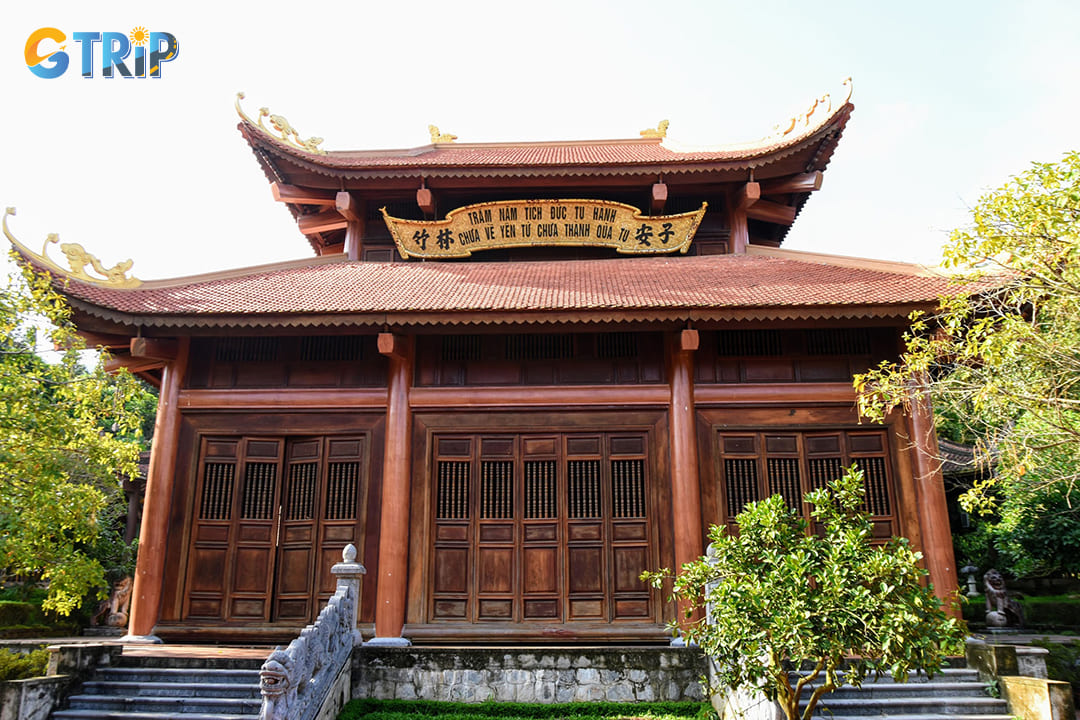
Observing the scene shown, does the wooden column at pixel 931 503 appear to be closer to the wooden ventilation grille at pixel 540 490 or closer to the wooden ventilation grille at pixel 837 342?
the wooden ventilation grille at pixel 837 342

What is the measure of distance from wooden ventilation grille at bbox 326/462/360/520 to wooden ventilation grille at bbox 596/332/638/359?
3355 millimetres

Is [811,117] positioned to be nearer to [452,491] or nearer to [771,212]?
[771,212]

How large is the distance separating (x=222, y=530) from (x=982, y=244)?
871 centimetres

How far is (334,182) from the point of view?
12398mm

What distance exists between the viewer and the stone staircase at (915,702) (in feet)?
22.6

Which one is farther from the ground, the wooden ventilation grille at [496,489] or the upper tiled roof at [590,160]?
the upper tiled roof at [590,160]

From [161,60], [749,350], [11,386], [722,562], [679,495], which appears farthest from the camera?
[161,60]

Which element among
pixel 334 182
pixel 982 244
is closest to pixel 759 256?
pixel 982 244

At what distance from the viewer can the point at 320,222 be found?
13.4m

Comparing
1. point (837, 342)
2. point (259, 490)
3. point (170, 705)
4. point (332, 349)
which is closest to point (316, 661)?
point (170, 705)

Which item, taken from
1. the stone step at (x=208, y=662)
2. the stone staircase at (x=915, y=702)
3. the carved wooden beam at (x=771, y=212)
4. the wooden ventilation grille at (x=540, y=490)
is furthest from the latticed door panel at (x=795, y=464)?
the stone step at (x=208, y=662)

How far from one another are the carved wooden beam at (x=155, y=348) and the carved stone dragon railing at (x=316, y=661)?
3606mm

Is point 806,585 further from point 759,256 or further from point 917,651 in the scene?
point 759,256

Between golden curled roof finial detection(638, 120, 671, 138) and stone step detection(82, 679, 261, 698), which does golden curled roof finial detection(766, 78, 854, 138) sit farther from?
stone step detection(82, 679, 261, 698)
